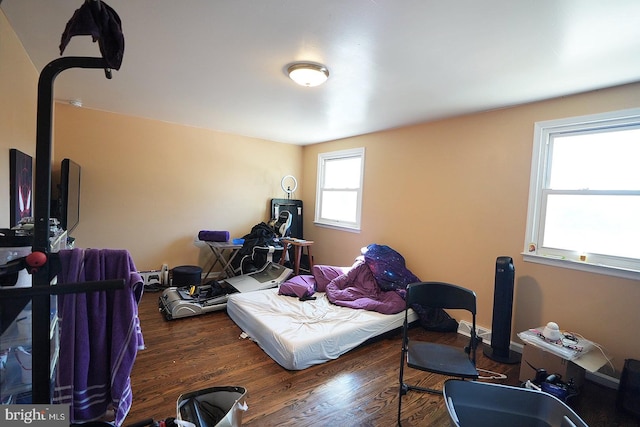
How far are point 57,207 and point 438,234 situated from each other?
4.05 meters

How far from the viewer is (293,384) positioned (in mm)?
2199

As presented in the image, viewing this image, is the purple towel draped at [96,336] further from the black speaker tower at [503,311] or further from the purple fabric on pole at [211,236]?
the purple fabric on pole at [211,236]

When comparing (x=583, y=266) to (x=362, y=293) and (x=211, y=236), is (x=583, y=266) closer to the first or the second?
(x=362, y=293)

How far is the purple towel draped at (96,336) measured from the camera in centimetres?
102

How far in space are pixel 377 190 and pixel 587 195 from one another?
2.30m

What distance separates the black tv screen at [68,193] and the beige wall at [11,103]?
50 centimetres

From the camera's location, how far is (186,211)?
4.52 meters

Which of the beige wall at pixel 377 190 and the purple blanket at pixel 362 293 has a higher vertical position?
the beige wall at pixel 377 190

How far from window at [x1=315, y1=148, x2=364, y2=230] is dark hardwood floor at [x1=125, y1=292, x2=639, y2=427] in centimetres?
228

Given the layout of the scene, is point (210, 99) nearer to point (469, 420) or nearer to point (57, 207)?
point (57, 207)

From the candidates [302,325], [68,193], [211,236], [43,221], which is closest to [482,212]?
[302,325]

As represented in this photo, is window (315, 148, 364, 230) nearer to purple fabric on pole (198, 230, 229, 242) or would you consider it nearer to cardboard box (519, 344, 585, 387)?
purple fabric on pole (198, 230, 229, 242)

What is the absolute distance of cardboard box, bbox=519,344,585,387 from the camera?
2.20 meters

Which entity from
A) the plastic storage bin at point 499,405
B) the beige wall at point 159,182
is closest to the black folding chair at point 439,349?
the plastic storage bin at point 499,405
